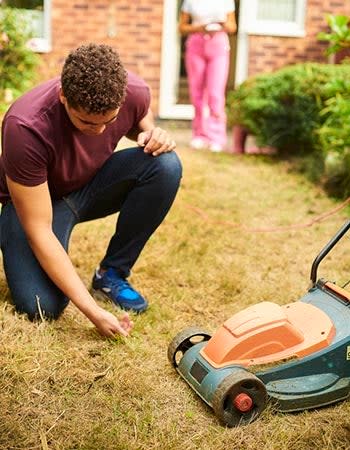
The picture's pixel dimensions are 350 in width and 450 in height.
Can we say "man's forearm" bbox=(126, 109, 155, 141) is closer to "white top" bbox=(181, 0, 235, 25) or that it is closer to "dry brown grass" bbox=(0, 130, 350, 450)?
"dry brown grass" bbox=(0, 130, 350, 450)

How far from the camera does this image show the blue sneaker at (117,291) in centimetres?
335

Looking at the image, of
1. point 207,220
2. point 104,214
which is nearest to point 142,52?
point 207,220

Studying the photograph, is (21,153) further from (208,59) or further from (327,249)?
(208,59)

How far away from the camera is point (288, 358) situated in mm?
2465

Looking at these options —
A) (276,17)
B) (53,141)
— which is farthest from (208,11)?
(53,141)

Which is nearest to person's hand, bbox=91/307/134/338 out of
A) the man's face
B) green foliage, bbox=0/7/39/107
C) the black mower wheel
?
the black mower wheel

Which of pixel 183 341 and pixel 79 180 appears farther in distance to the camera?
pixel 79 180

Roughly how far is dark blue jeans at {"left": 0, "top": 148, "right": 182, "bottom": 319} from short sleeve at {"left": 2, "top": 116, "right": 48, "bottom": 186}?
1.38ft

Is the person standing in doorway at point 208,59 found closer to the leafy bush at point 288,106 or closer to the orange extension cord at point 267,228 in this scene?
the leafy bush at point 288,106

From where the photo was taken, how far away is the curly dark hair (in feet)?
8.30

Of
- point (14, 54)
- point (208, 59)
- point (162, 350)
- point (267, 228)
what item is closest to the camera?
point (162, 350)

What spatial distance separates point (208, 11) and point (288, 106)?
1.23 meters

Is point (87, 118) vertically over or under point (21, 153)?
over

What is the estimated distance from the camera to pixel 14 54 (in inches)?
335
